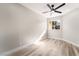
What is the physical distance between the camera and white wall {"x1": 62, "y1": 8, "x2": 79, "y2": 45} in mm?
1855

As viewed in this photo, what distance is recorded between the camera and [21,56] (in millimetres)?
1902

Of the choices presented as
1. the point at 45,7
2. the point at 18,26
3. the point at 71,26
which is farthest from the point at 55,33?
the point at 18,26

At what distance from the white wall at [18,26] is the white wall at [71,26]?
1.30ft

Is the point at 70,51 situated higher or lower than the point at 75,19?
lower

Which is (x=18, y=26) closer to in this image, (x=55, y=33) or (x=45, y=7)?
(x=45, y=7)

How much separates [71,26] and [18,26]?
97 cm

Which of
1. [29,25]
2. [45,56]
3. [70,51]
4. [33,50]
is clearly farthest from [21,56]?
[70,51]

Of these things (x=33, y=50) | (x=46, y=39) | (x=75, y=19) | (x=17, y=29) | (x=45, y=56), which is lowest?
(x=45, y=56)

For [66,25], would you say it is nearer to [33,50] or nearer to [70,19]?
[70,19]

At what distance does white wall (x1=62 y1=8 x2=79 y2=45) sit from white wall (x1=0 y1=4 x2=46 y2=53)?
40 cm

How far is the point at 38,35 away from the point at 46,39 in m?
0.17

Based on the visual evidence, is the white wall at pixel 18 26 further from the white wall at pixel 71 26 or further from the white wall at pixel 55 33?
the white wall at pixel 71 26

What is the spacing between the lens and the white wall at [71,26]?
1.86m

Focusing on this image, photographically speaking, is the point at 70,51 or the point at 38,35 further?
the point at 38,35
